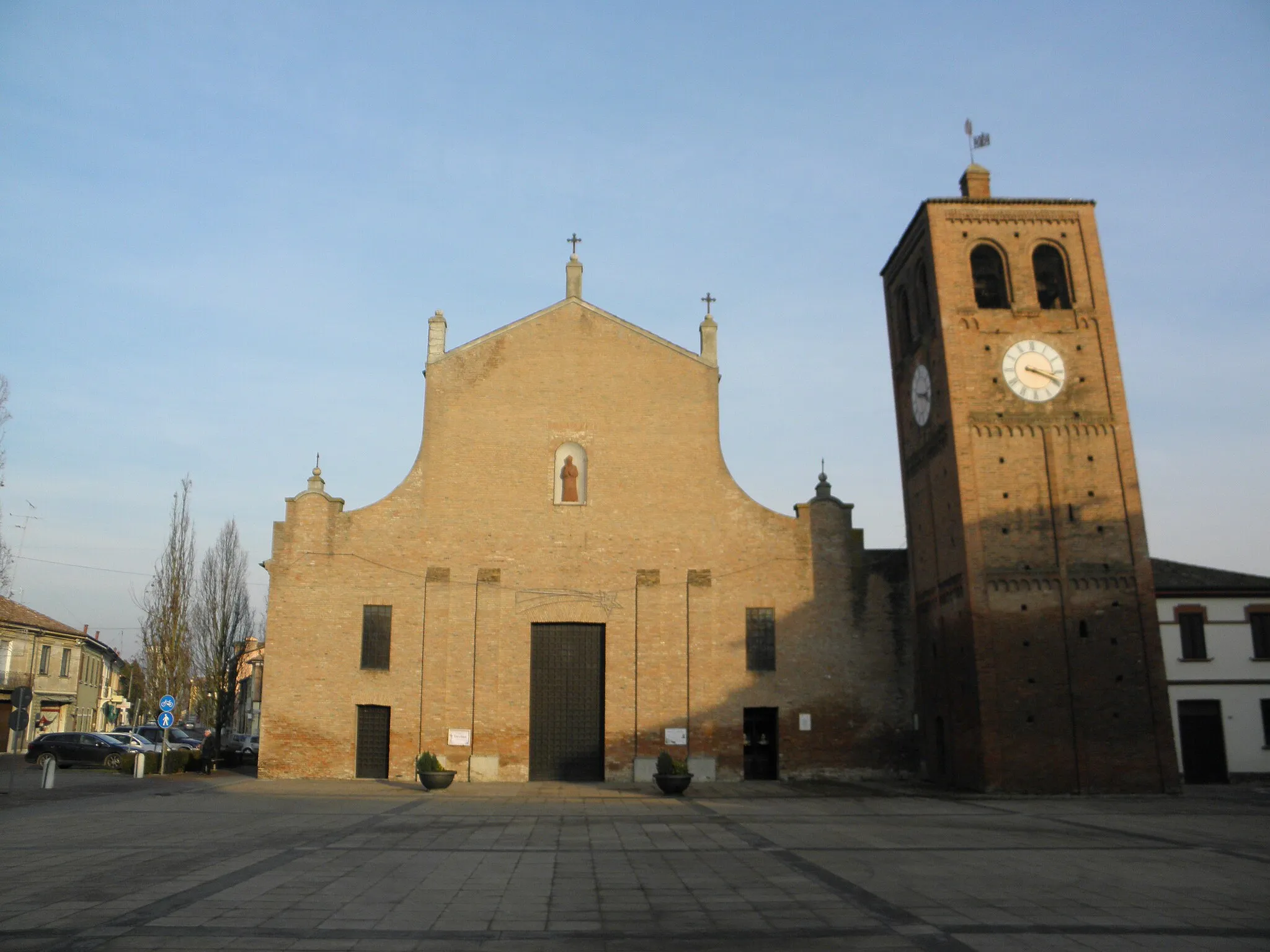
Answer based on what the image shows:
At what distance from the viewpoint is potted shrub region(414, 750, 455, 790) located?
23.7m

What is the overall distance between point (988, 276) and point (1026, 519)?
24.4 ft

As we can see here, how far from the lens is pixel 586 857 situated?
12836 mm

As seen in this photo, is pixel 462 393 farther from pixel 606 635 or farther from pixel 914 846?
pixel 914 846

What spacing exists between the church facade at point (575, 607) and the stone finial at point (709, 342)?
0.66 metres

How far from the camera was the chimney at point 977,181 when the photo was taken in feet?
90.4

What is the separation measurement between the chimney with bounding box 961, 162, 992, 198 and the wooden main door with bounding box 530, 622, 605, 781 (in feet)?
53.7

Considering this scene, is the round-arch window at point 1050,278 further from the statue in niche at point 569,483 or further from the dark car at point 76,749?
the dark car at point 76,749

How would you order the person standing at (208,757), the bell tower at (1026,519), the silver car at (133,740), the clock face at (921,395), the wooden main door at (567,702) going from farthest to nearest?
the silver car at (133,740), the person standing at (208,757), the clock face at (921,395), the wooden main door at (567,702), the bell tower at (1026,519)

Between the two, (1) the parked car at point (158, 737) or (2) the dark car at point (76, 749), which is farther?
(1) the parked car at point (158, 737)

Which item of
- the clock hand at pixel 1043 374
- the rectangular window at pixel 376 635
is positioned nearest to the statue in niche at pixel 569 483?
the rectangular window at pixel 376 635

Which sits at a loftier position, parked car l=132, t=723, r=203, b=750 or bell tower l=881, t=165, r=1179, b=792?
bell tower l=881, t=165, r=1179, b=792

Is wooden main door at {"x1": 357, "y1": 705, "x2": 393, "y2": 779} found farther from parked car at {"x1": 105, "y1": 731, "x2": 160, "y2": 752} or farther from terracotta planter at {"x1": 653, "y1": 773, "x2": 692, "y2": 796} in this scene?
parked car at {"x1": 105, "y1": 731, "x2": 160, "y2": 752}

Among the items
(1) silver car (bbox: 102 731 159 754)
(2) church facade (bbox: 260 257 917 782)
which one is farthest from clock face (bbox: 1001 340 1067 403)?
(1) silver car (bbox: 102 731 159 754)

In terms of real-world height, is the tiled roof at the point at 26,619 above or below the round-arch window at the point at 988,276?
below
